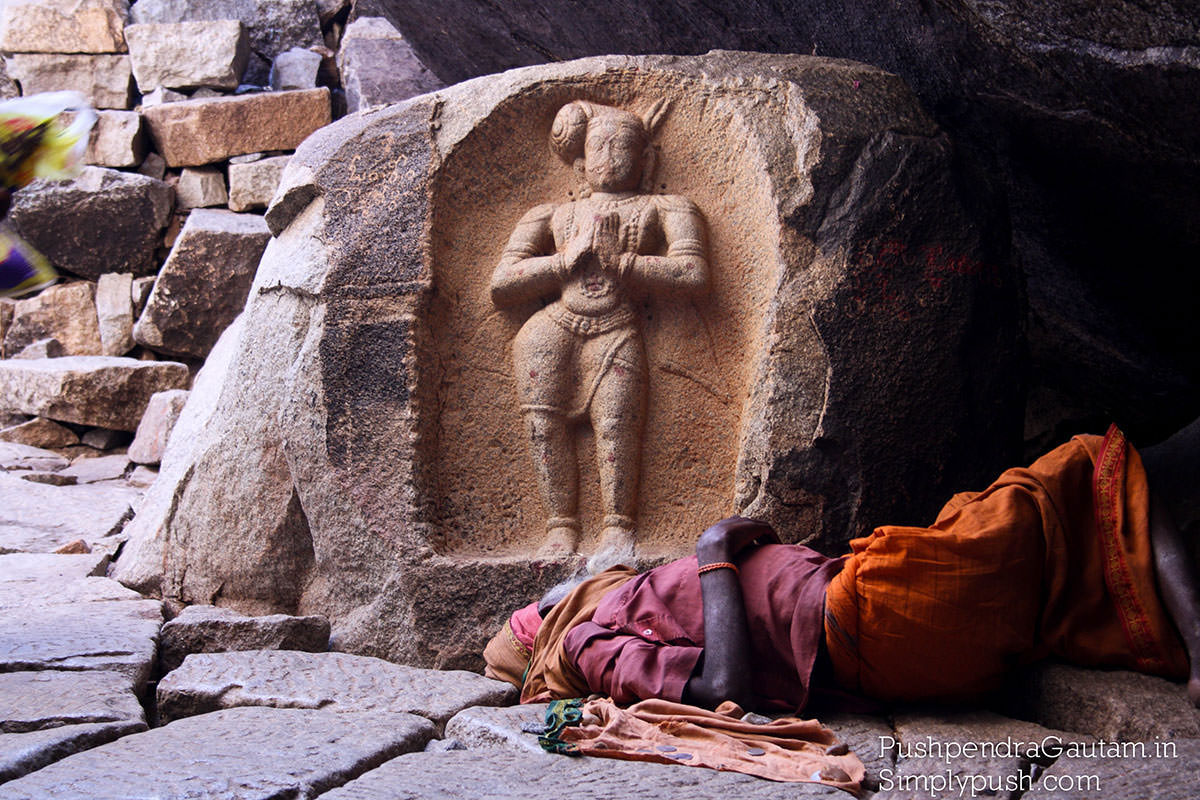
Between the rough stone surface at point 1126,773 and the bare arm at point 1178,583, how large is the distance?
23 centimetres

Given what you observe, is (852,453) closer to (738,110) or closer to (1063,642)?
(1063,642)

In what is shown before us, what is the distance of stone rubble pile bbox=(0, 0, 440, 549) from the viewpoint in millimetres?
7133

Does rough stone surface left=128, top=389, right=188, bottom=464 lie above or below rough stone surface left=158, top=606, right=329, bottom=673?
above

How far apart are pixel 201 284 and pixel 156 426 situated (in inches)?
49.9

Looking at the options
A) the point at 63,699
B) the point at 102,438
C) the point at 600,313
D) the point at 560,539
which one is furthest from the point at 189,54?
the point at 63,699

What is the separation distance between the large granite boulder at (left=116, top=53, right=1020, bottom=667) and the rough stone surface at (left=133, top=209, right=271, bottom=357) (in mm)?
3451

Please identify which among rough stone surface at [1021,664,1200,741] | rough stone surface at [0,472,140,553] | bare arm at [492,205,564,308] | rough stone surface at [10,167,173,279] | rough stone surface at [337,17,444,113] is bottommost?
rough stone surface at [1021,664,1200,741]

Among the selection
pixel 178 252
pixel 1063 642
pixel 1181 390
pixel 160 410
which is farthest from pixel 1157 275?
pixel 178 252

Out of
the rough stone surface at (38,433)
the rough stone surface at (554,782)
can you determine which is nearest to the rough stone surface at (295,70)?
the rough stone surface at (38,433)

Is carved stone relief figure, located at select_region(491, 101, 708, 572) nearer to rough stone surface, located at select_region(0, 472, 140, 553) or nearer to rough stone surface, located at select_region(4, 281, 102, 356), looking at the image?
rough stone surface, located at select_region(0, 472, 140, 553)

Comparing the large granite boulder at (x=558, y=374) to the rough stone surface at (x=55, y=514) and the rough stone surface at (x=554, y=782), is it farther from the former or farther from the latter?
the rough stone surface at (x=554, y=782)

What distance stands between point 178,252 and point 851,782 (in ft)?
21.0

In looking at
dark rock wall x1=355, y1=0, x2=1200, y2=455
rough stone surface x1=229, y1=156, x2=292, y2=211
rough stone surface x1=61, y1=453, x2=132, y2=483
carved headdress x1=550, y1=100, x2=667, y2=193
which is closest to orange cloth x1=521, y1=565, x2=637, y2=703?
carved headdress x1=550, y1=100, x2=667, y2=193

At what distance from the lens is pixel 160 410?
6559 mm
